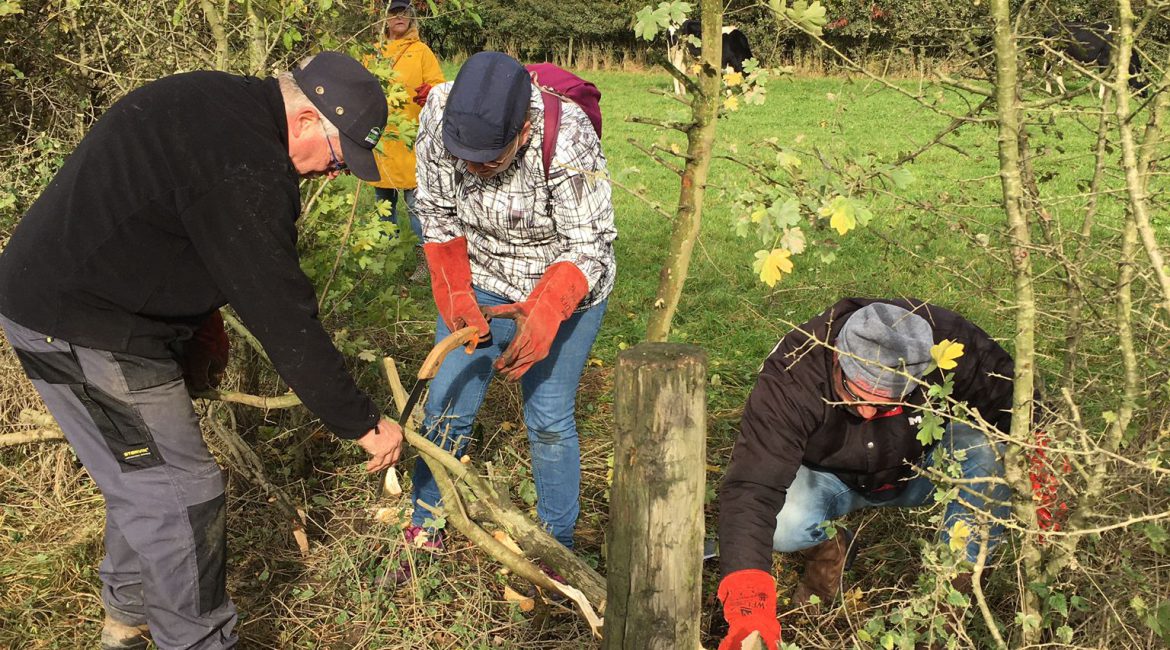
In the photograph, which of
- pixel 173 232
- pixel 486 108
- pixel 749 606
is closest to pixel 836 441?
pixel 749 606

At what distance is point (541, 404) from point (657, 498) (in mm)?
1247

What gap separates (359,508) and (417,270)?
101 inches

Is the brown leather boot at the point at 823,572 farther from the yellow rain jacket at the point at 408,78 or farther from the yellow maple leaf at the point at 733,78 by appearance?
the yellow rain jacket at the point at 408,78

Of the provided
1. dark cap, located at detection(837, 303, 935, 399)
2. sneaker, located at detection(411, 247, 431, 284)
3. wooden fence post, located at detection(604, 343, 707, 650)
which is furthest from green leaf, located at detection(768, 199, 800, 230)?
sneaker, located at detection(411, 247, 431, 284)

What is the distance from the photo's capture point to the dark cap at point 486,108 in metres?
2.55

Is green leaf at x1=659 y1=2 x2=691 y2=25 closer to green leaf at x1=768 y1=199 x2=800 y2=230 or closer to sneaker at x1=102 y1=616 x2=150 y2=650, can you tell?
green leaf at x1=768 y1=199 x2=800 y2=230

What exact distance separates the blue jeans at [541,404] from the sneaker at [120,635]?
2.99ft

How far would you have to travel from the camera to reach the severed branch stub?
2.30m

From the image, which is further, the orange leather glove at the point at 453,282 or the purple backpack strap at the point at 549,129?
the orange leather glove at the point at 453,282

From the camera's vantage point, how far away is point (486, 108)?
254cm

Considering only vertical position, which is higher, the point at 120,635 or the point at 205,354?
the point at 205,354

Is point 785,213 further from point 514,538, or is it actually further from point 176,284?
point 176,284

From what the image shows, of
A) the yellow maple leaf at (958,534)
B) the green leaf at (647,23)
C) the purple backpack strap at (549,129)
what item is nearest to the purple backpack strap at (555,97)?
the purple backpack strap at (549,129)

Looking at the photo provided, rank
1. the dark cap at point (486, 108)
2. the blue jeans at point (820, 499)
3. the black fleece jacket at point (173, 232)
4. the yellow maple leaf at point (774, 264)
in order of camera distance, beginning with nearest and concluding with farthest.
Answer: the yellow maple leaf at point (774, 264)
the black fleece jacket at point (173, 232)
the dark cap at point (486, 108)
the blue jeans at point (820, 499)
